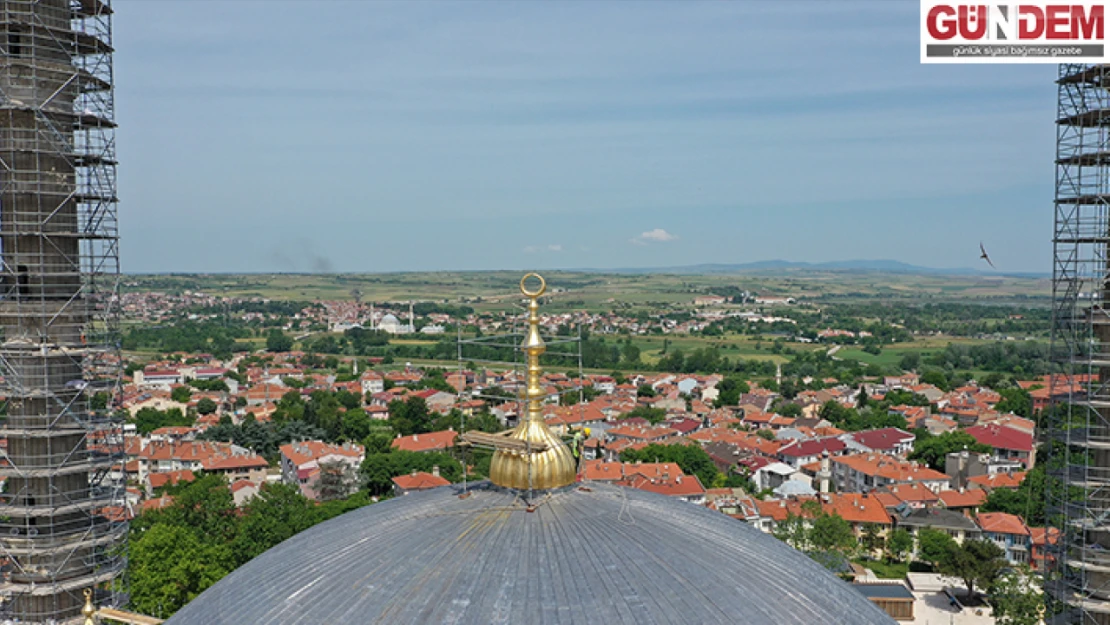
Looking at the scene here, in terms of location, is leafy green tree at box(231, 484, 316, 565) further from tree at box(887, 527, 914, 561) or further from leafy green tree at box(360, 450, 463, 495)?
tree at box(887, 527, 914, 561)

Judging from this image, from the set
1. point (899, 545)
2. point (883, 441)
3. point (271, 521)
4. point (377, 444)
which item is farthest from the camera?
point (377, 444)

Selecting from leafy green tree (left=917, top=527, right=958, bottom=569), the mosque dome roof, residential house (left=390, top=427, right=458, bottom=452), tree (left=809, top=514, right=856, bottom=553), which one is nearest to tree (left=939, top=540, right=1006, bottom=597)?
leafy green tree (left=917, top=527, right=958, bottom=569)

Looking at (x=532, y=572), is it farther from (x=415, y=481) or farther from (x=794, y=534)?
(x=415, y=481)

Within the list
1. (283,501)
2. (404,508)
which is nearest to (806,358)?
(283,501)

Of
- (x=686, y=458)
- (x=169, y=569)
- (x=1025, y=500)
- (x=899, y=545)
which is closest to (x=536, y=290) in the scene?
(x=169, y=569)

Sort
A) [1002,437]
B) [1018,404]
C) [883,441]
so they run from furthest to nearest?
1. [1018,404]
2. [883,441]
3. [1002,437]

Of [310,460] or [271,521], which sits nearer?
[271,521]

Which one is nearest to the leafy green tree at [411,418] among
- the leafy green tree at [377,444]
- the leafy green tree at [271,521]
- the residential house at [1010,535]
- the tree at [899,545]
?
the leafy green tree at [377,444]
